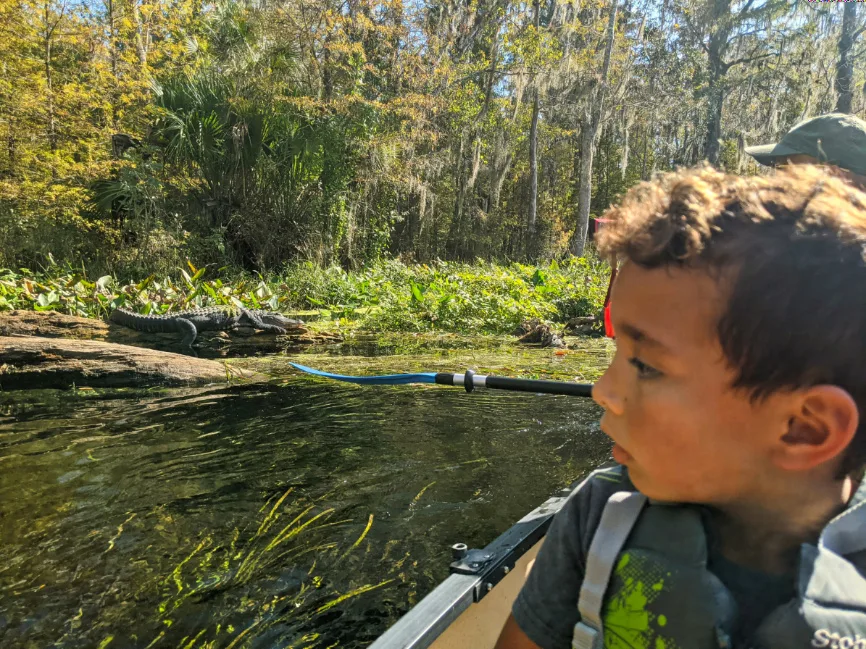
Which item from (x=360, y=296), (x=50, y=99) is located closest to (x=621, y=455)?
(x=360, y=296)

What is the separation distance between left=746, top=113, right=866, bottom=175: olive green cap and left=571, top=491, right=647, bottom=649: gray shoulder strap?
1.83m

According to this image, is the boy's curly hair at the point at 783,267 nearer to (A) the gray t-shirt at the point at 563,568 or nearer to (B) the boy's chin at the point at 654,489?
(B) the boy's chin at the point at 654,489

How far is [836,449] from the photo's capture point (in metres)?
0.64

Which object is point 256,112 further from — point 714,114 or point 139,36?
point 714,114

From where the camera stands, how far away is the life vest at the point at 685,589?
23.7 inches

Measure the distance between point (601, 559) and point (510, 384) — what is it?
1.97m

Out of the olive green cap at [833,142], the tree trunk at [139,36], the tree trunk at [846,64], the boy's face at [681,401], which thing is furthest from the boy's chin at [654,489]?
the tree trunk at [139,36]

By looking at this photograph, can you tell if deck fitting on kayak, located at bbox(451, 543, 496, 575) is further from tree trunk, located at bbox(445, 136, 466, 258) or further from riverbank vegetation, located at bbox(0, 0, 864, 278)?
tree trunk, located at bbox(445, 136, 466, 258)

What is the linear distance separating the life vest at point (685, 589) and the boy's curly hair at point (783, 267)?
13 centimetres

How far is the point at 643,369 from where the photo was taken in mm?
720

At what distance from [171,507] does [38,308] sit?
5758 mm

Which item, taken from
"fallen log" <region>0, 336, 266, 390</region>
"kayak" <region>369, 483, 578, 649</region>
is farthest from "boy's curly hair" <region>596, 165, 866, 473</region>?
"fallen log" <region>0, 336, 266, 390</region>

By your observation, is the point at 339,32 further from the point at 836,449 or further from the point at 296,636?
the point at 836,449

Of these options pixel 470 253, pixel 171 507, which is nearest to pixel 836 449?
pixel 171 507
